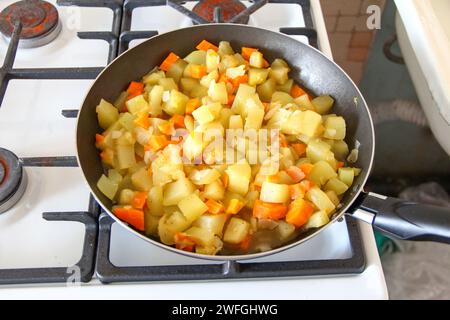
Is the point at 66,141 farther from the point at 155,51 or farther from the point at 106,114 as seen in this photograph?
the point at 155,51

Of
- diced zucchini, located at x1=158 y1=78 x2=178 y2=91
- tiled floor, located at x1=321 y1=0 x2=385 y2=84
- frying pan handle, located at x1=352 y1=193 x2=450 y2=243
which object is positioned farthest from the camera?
tiled floor, located at x1=321 y1=0 x2=385 y2=84

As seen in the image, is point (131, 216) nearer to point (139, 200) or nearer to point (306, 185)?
point (139, 200)

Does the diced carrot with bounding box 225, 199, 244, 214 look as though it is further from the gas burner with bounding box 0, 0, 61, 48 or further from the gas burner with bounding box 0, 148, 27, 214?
the gas burner with bounding box 0, 0, 61, 48

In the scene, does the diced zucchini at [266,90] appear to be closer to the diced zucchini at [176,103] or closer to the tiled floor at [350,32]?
the diced zucchini at [176,103]

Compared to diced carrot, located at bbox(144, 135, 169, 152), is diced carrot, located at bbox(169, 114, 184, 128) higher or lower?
higher

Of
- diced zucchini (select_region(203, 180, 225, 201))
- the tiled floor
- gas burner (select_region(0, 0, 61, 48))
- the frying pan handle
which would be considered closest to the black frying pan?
the frying pan handle

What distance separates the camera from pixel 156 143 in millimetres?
779

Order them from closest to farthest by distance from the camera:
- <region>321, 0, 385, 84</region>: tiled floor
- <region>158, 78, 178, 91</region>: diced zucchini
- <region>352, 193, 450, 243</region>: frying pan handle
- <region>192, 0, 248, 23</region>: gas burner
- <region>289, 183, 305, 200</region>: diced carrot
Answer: <region>352, 193, 450, 243</region>: frying pan handle
<region>289, 183, 305, 200</region>: diced carrot
<region>158, 78, 178, 91</region>: diced zucchini
<region>192, 0, 248, 23</region>: gas burner
<region>321, 0, 385, 84</region>: tiled floor

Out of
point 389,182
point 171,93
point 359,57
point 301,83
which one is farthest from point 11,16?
point 389,182

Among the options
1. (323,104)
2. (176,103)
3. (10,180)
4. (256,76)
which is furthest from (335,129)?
(10,180)

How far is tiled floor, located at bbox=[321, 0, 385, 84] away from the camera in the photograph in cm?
118

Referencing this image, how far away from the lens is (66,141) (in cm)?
83

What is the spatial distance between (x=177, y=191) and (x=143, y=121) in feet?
0.49

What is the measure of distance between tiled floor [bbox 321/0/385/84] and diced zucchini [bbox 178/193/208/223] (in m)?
0.63
